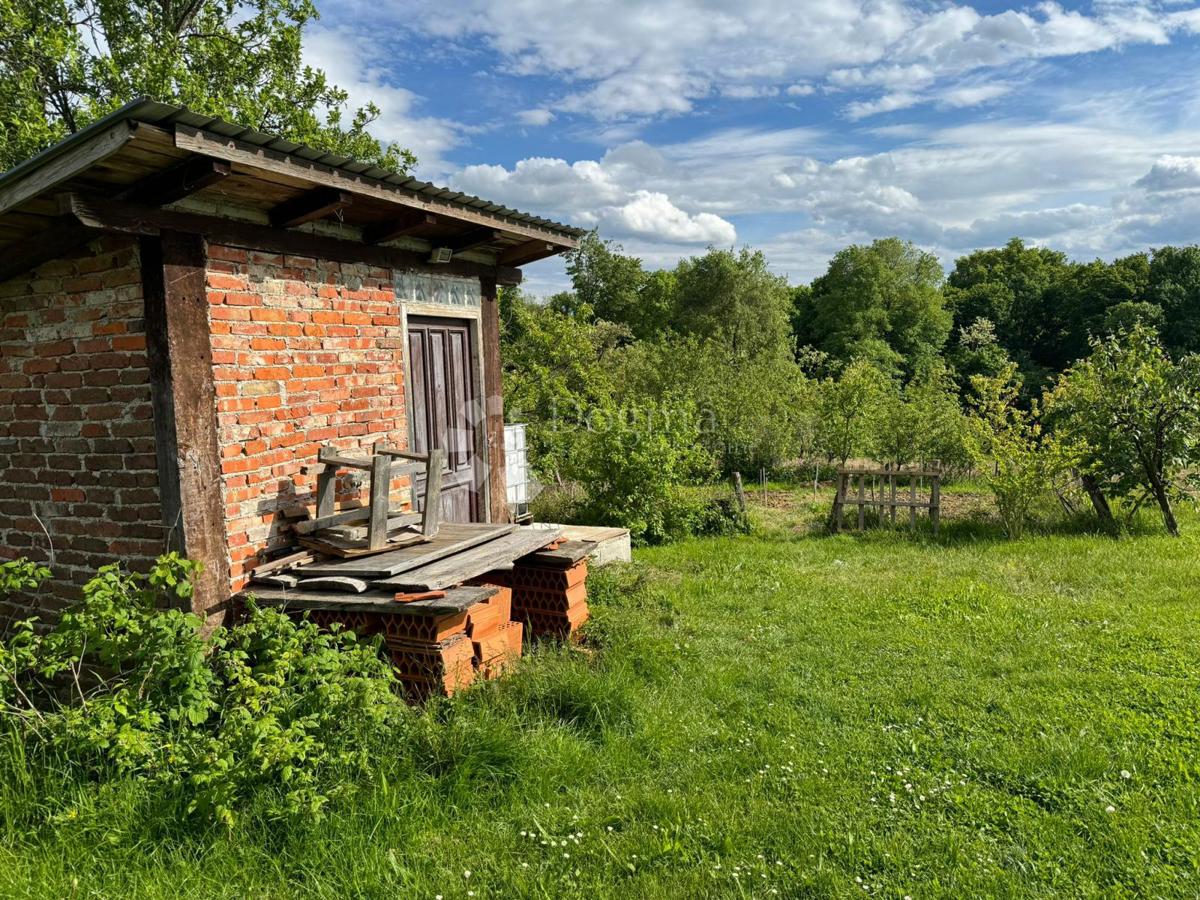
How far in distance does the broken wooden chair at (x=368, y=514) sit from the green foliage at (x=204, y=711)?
0.86 meters

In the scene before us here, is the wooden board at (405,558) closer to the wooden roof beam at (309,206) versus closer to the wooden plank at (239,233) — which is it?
the wooden plank at (239,233)

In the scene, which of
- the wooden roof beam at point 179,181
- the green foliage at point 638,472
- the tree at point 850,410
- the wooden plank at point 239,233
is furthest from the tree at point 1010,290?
the wooden roof beam at point 179,181

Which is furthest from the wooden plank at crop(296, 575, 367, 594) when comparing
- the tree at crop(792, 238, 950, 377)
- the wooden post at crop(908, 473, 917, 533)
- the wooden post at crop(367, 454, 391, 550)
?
the tree at crop(792, 238, 950, 377)

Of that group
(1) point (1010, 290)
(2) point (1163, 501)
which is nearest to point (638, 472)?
(2) point (1163, 501)

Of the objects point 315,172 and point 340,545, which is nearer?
point 315,172

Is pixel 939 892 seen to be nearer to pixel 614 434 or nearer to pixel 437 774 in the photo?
pixel 437 774

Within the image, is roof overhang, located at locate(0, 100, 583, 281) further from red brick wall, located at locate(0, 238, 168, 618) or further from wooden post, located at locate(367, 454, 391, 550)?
wooden post, located at locate(367, 454, 391, 550)

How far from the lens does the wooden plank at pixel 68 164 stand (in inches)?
129

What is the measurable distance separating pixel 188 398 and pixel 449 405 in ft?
8.65

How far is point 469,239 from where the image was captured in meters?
6.06

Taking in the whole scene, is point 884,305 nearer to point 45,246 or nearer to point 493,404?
point 493,404

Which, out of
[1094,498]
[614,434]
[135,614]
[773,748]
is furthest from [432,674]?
[1094,498]

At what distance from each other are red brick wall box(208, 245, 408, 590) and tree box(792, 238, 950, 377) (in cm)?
3299

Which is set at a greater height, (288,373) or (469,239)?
(469,239)
